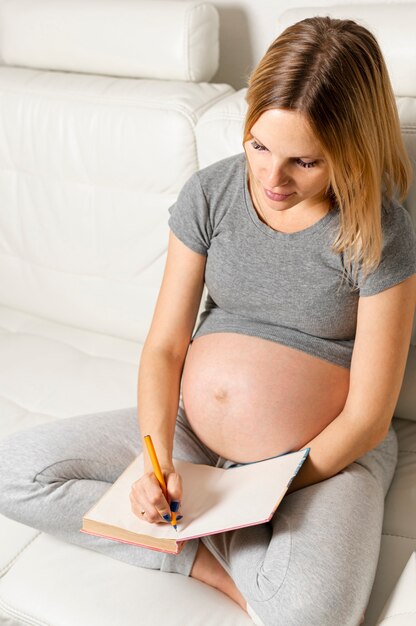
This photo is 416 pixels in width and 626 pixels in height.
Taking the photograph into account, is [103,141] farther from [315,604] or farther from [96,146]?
[315,604]

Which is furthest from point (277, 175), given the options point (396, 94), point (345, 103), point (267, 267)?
point (396, 94)

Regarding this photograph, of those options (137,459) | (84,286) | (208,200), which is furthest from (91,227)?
(137,459)

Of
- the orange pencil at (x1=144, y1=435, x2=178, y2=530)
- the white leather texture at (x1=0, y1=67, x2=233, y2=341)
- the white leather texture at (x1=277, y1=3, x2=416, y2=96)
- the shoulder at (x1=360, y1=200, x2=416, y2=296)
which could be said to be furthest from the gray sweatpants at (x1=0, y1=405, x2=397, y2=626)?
the white leather texture at (x1=277, y1=3, x2=416, y2=96)

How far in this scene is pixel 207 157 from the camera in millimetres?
1495

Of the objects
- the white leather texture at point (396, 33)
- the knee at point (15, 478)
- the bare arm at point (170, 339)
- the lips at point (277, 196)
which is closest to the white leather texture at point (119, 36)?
the white leather texture at point (396, 33)

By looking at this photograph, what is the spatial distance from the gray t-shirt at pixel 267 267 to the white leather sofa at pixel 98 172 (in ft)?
0.58

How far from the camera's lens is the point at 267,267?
1268mm

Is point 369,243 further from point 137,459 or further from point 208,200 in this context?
point 137,459

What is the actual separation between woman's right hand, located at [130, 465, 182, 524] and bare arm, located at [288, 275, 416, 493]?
0.19 m

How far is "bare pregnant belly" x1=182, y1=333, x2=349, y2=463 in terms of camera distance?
1.22 meters

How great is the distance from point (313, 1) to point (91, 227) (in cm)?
64

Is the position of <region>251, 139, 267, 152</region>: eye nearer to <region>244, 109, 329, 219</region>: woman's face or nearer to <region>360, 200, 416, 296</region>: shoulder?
<region>244, 109, 329, 219</region>: woman's face

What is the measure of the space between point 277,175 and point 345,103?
126 mm

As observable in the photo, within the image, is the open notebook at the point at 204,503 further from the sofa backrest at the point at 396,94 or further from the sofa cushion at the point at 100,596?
the sofa backrest at the point at 396,94
